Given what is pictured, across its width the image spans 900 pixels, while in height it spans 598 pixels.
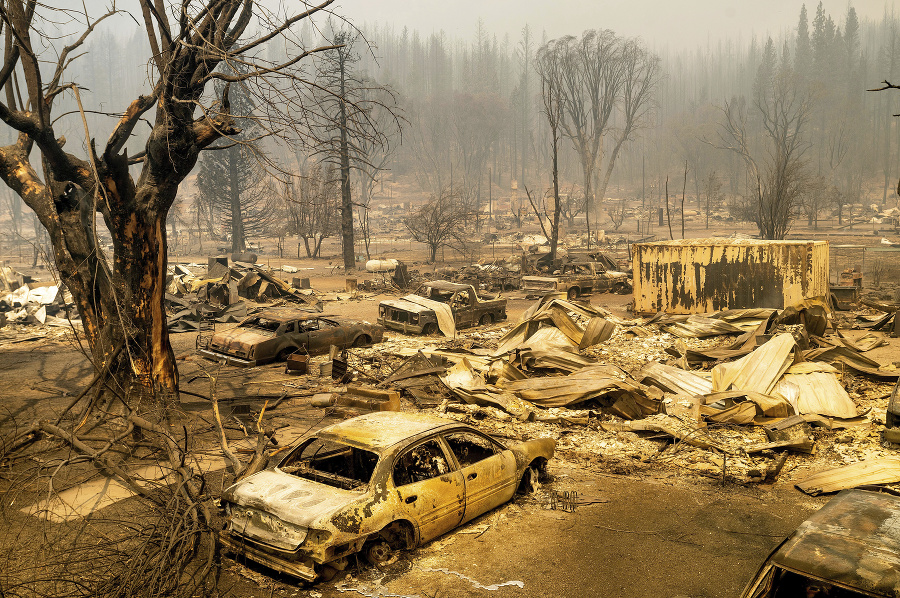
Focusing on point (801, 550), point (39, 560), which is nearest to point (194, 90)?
point (39, 560)

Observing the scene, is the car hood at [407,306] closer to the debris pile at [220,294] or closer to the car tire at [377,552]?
the debris pile at [220,294]

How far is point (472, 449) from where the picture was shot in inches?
262

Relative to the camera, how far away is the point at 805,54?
9694 cm

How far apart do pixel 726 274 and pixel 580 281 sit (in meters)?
8.12

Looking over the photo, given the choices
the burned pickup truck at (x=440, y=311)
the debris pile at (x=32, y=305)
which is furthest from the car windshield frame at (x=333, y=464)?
the debris pile at (x=32, y=305)

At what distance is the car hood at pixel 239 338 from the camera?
13414 millimetres

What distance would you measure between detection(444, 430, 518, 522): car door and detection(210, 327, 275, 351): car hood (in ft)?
25.4

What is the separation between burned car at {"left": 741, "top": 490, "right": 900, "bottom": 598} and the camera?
3432mm

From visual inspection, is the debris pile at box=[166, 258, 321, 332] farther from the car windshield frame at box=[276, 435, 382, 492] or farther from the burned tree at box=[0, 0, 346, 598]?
the car windshield frame at box=[276, 435, 382, 492]

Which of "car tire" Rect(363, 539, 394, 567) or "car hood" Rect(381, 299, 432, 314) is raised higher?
"car hood" Rect(381, 299, 432, 314)

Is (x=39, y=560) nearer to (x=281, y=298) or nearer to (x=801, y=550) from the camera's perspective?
(x=801, y=550)

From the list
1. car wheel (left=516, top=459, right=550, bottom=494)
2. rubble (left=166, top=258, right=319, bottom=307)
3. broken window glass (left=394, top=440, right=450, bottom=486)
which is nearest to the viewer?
broken window glass (left=394, top=440, right=450, bottom=486)

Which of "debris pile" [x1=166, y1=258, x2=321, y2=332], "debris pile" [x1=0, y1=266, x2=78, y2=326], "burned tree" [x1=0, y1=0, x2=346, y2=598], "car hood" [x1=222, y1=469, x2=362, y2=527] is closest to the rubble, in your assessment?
"debris pile" [x1=166, y1=258, x2=321, y2=332]

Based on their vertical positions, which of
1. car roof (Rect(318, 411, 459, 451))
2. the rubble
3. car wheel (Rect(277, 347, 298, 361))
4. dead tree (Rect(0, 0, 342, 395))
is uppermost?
dead tree (Rect(0, 0, 342, 395))
